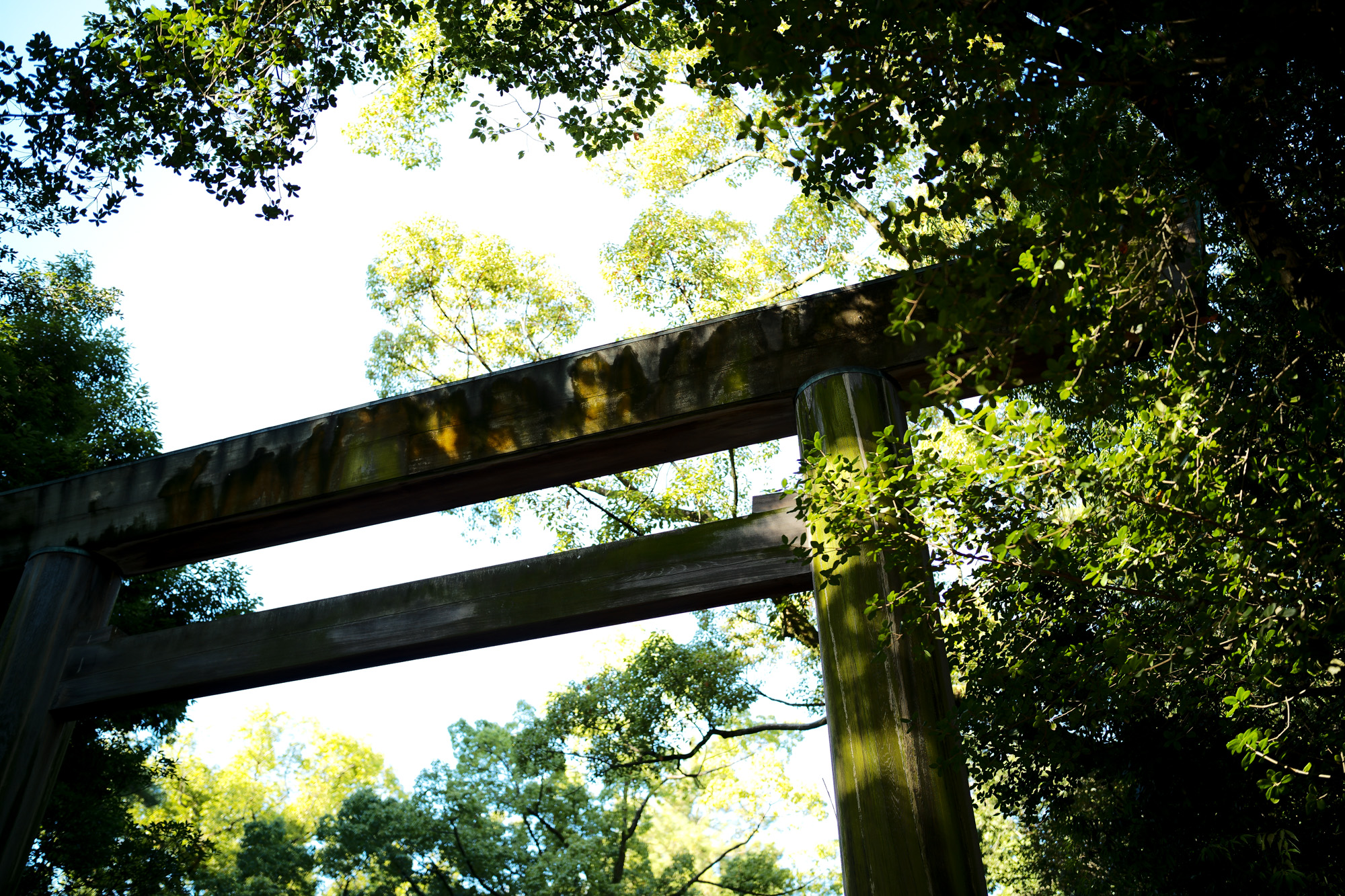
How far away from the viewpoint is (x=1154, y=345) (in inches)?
82.8

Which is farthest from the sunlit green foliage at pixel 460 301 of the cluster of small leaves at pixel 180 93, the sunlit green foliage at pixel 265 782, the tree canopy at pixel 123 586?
the sunlit green foliage at pixel 265 782

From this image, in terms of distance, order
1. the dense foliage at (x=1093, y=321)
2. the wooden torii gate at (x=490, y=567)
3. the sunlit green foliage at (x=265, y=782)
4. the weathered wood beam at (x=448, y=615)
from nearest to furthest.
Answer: the dense foliage at (x=1093, y=321) < the wooden torii gate at (x=490, y=567) < the weathered wood beam at (x=448, y=615) < the sunlit green foliage at (x=265, y=782)

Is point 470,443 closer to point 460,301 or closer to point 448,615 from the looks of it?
point 448,615

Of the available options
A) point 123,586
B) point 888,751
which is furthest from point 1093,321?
point 123,586

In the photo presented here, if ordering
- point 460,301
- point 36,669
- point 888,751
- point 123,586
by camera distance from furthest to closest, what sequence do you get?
point 460,301, point 123,586, point 36,669, point 888,751

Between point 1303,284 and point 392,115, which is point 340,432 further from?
point 392,115

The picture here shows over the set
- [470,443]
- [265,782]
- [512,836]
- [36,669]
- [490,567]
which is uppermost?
[265,782]

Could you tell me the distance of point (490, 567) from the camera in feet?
10.0

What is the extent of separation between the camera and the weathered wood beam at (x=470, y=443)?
2.88m

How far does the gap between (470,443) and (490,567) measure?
438mm

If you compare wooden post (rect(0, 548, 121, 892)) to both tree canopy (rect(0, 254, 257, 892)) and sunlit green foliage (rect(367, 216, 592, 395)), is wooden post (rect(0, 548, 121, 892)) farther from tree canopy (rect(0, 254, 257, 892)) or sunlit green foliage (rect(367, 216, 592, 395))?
sunlit green foliage (rect(367, 216, 592, 395))

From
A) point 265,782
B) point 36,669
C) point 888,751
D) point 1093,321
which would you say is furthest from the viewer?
point 265,782

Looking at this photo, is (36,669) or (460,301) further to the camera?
(460,301)

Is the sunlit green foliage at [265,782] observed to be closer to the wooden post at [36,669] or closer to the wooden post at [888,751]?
the wooden post at [36,669]
